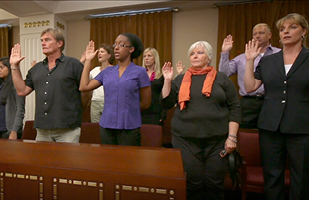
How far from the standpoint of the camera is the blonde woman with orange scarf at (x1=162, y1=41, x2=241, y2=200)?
1.49m

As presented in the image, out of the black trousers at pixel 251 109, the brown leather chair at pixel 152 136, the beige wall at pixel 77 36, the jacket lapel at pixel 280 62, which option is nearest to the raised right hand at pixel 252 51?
the jacket lapel at pixel 280 62

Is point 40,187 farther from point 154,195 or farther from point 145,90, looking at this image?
point 145,90

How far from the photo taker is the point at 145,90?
1.74 metres

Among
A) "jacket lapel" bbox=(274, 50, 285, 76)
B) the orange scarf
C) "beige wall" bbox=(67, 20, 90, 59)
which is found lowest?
the orange scarf

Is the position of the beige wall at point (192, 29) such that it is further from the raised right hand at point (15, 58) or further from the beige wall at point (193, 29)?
the raised right hand at point (15, 58)

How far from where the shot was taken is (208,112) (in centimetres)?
148

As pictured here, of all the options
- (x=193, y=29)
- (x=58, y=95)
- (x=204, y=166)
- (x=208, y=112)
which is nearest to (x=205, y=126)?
(x=208, y=112)

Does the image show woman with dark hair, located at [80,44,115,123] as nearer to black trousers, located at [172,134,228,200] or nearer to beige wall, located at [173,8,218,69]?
black trousers, located at [172,134,228,200]

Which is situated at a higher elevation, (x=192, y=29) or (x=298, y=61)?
(x=192, y=29)

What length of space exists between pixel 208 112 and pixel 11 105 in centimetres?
203

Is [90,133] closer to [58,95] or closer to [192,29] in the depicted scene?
[58,95]

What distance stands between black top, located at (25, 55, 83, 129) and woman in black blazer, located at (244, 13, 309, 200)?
1.49 m

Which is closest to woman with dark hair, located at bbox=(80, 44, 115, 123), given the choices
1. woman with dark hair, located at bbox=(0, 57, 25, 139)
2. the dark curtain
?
woman with dark hair, located at bbox=(0, 57, 25, 139)

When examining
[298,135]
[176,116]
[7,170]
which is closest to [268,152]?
[298,135]
